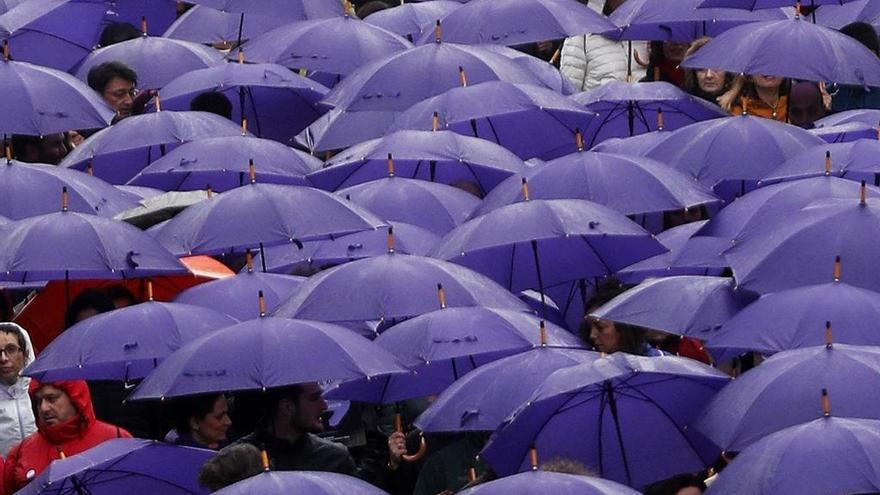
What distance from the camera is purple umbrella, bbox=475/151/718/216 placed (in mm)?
16812

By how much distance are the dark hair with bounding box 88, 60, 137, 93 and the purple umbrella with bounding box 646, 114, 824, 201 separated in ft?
15.0

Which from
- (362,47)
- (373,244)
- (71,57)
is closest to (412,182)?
(373,244)

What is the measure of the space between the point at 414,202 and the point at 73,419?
118 inches

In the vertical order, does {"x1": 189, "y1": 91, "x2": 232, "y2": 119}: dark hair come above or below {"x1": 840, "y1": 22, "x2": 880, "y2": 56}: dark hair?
below

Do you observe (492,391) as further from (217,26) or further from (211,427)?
(217,26)

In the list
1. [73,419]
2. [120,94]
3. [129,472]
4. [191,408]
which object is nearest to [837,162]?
[191,408]

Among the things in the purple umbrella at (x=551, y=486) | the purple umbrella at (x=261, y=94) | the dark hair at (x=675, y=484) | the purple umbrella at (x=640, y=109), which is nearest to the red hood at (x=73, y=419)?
the dark hair at (x=675, y=484)

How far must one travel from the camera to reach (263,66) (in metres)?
20.7

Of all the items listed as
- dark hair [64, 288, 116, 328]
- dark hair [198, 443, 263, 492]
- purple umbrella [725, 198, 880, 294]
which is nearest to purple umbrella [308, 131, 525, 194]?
dark hair [64, 288, 116, 328]

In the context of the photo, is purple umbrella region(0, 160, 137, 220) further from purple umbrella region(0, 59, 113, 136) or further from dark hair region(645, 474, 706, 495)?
dark hair region(645, 474, 706, 495)

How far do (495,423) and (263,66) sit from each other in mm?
7418

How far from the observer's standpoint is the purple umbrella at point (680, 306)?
1464cm

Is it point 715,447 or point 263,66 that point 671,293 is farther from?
point 263,66

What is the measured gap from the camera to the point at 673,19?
20250 millimetres
